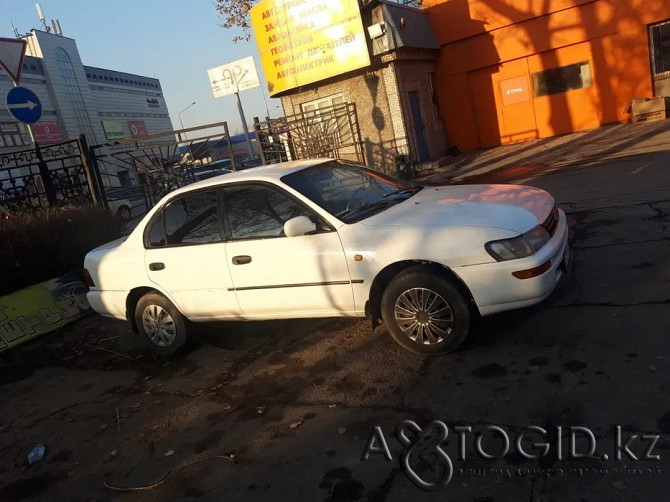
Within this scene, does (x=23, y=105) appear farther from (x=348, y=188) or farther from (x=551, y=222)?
(x=551, y=222)

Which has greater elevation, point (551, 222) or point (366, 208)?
point (366, 208)

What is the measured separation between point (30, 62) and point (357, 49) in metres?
42.5

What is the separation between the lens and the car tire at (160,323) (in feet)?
16.7

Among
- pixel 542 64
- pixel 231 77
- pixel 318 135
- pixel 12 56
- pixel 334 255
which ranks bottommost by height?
pixel 334 255

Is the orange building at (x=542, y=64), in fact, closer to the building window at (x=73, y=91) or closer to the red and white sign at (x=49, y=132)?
the red and white sign at (x=49, y=132)

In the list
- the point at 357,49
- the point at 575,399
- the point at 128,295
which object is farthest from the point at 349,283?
the point at 357,49

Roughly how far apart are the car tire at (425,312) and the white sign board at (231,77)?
32595 millimetres

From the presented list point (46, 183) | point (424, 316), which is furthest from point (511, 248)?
point (46, 183)

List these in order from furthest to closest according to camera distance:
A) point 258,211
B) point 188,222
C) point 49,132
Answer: point 49,132
point 188,222
point 258,211

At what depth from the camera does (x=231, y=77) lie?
34.5 m

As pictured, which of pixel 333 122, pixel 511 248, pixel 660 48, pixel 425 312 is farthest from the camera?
pixel 333 122

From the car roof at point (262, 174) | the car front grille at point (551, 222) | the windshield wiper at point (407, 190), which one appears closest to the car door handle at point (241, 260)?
the car roof at point (262, 174)

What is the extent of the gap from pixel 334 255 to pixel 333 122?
12.8 meters

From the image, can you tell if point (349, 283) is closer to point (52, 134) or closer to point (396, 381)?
point (396, 381)
